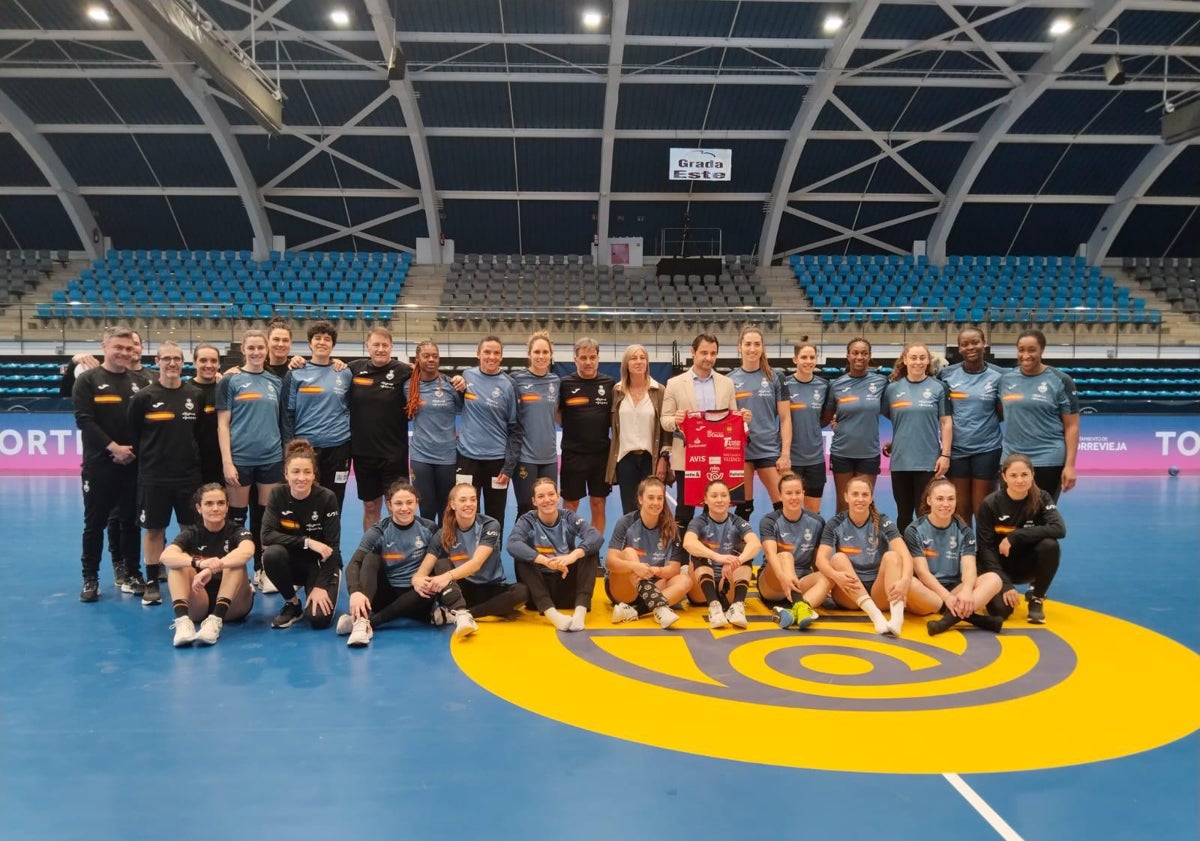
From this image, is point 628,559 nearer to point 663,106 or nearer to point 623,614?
point 623,614

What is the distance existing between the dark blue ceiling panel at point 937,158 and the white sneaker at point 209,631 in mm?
22266

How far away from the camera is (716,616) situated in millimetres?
5832

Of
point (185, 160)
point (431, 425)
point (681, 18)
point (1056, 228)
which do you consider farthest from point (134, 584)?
point (1056, 228)

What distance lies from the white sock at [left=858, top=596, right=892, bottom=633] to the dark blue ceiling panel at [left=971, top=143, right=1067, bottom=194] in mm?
21124

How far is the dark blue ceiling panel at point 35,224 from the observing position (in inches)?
938

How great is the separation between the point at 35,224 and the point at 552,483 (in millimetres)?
25033

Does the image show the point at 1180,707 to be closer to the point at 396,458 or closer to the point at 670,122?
the point at 396,458

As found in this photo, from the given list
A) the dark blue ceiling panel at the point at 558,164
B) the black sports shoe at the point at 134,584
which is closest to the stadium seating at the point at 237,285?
the dark blue ceiling panel at the point at 558,164

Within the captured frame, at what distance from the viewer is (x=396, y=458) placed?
663cm

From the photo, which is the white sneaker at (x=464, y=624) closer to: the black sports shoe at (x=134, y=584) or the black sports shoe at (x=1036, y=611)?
the black sports shoe at (x=134, y=584)

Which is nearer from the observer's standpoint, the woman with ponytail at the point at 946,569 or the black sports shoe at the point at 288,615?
the woman with ponytail at the point at 946,569

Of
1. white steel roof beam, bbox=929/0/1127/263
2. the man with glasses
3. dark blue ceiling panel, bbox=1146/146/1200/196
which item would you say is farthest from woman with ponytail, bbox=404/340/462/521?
dark blue ceiling panel, bbox=1146/146/1200/196

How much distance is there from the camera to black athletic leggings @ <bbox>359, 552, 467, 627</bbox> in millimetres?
5785

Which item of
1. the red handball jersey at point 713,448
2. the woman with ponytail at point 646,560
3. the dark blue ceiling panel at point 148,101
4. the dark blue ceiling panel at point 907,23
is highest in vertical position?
the dark blue ceiling panel at point 907,23
